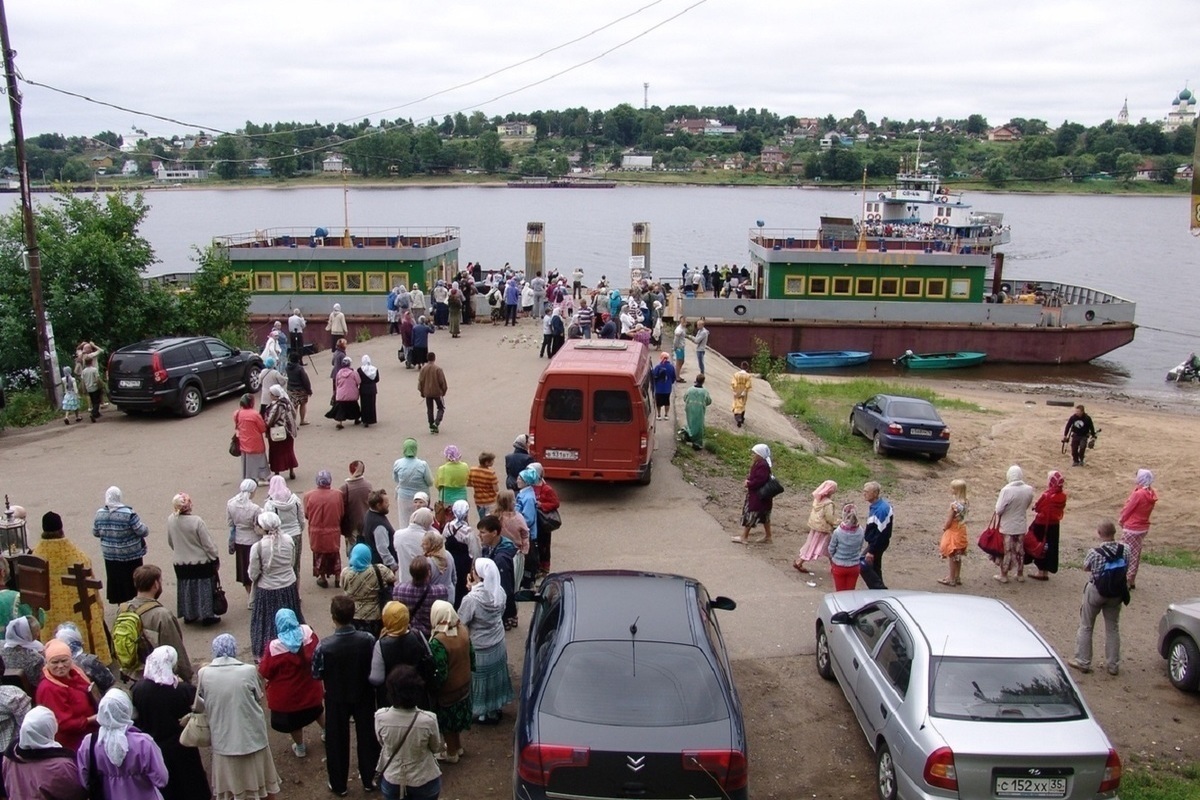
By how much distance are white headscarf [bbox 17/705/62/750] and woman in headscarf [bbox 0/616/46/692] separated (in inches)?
51.4

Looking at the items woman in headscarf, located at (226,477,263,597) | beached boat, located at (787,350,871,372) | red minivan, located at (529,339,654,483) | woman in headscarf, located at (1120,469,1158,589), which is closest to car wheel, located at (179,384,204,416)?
red minivan, located at (529,339,654,483)

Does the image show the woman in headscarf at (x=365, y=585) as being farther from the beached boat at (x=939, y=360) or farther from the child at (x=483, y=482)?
the beached boat at (x=939, y=360)

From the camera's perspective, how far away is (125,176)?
12050 cm

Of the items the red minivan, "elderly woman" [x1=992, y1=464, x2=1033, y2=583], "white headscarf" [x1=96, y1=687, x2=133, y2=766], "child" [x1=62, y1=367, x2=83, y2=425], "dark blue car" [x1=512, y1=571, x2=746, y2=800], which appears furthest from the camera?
"child" [x1=62, y1=367, x2=83, y2=425]

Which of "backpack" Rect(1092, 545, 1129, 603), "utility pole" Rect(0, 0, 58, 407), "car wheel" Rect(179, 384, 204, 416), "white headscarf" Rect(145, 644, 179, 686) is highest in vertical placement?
"utility pole" Rect(0, 0, 58, 407)

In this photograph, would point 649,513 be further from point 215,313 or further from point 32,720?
point 215,313

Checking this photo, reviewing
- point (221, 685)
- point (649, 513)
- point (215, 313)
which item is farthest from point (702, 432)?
point (215, 313)

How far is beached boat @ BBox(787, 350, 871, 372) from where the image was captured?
3797 cm

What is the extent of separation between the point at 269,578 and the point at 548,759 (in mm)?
3615

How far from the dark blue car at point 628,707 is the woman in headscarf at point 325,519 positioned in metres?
3.66

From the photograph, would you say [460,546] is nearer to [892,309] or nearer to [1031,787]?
[1031,787]

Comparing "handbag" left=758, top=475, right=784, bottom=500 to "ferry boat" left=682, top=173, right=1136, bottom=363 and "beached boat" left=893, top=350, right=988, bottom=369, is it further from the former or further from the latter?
"beached boat" left=893, top=350, right=988, bottom=369

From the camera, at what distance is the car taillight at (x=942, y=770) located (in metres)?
6.30

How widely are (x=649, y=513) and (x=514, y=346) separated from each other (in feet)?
42.4
